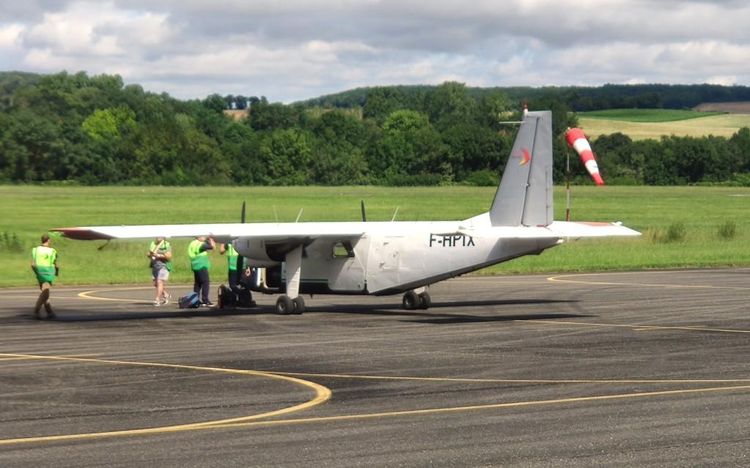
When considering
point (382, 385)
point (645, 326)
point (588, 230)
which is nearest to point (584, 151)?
point (588, 230)

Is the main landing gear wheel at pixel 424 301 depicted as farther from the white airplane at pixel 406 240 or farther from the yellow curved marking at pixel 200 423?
the yellow curved marking at pixel 200 423

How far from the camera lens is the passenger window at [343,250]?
31.3 meters

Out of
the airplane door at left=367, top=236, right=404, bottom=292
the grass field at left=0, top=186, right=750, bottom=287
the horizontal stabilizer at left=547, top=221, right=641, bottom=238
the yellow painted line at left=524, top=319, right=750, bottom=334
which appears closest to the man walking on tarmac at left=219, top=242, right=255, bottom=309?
the airplane door at left=367, top=236, right=404, bottom=292

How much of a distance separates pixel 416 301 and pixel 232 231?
499 centimetres

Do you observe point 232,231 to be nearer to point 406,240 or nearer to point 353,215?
point 406,240

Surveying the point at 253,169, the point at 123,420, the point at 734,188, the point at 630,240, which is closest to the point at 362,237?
the point at 123,420

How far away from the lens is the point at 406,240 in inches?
1200

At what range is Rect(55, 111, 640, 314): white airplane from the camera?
29.2 m

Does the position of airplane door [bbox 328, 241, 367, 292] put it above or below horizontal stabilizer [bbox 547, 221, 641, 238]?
below

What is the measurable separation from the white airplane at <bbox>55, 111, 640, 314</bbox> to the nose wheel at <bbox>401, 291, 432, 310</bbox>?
0.08 ft

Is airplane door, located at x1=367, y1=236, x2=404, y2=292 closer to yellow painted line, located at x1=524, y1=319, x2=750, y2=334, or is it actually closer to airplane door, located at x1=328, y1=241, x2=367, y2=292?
airplane door, located at x1=328, y1=241, x2=367, y2=292

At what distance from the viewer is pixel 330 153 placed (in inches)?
6555

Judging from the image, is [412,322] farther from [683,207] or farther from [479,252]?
[683,207]

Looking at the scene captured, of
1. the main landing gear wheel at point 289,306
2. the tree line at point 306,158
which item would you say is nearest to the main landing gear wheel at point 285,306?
the main landing gear wheel at point 289,306
